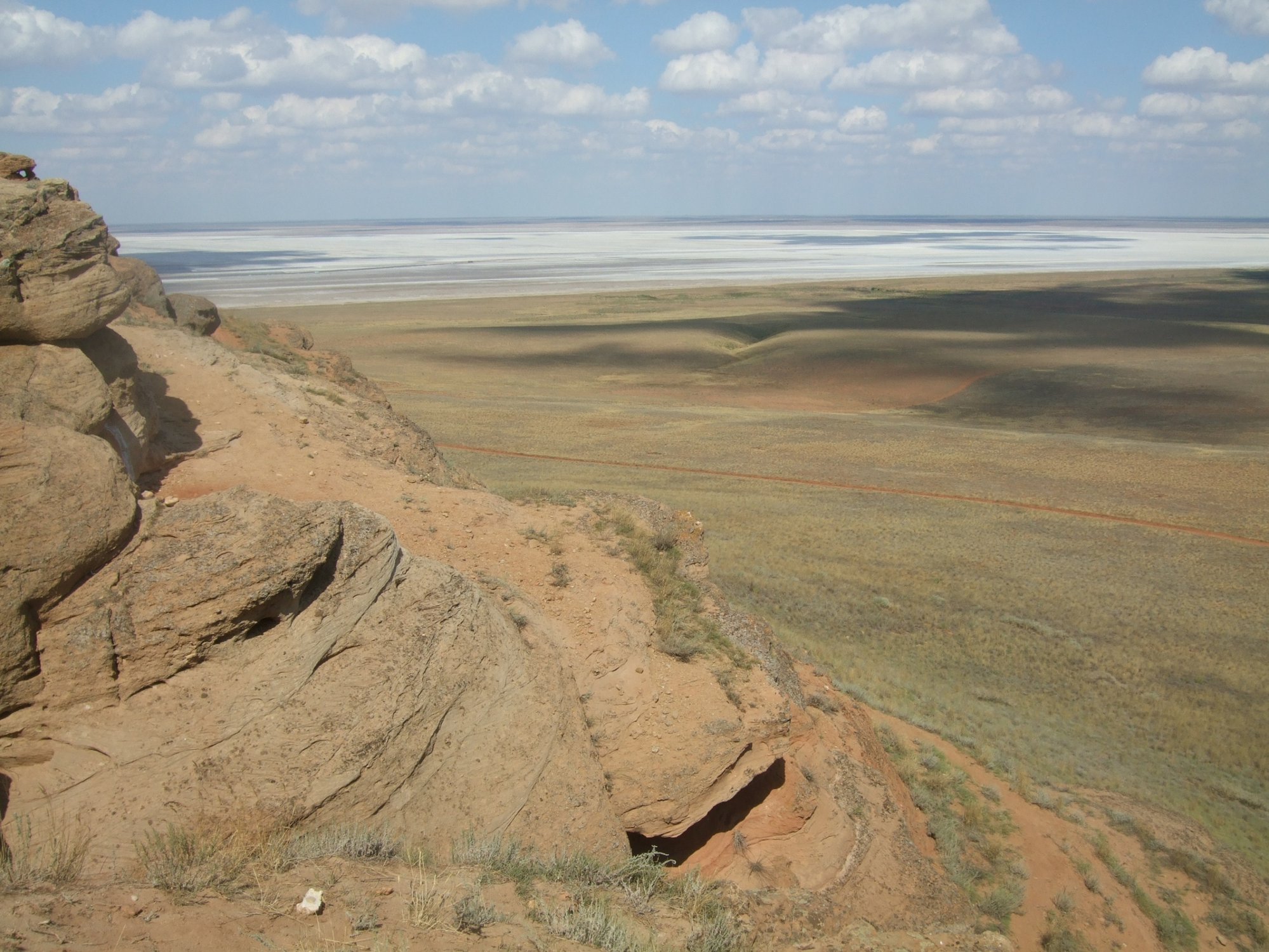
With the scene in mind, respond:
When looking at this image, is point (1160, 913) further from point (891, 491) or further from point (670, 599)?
point (891, 491)

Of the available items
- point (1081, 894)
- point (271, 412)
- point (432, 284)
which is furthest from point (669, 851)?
point (432, 284)

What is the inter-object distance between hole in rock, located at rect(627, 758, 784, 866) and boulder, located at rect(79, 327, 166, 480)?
5.39m

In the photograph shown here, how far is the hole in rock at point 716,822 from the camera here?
793cm

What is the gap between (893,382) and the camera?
51.6 metres

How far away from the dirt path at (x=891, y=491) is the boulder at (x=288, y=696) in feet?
66.1

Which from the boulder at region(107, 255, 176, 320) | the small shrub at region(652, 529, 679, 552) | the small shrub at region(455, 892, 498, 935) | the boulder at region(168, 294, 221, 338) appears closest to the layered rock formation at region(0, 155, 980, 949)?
the small shrub at region(652, 529, 679, 552)

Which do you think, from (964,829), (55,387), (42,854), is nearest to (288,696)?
(42,854)

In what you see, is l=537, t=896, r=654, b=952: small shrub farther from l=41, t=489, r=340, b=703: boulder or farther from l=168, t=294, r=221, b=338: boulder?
l=168, t=294, r=221, b=338: boulder

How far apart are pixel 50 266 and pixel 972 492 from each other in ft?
76.5

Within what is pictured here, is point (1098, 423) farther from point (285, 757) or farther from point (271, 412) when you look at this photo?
point (285, 757)

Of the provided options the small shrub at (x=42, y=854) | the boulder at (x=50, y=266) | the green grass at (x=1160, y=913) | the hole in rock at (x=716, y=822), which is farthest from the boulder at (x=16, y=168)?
the green grass at (x=1160, y=913)

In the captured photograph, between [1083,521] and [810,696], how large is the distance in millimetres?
15272

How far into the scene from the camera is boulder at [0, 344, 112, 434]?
22.4ft

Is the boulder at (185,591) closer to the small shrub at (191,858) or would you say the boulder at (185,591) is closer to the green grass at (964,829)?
the small shrub at (191,858)
